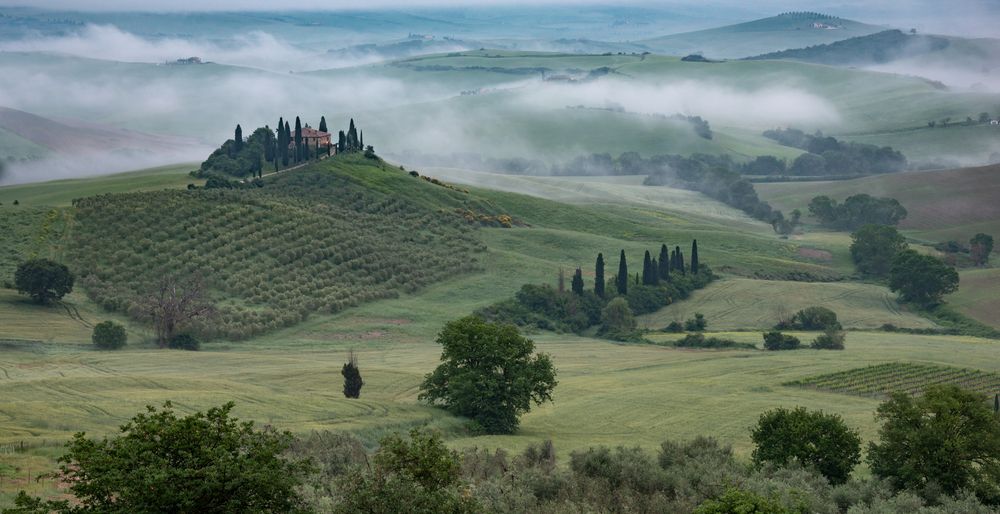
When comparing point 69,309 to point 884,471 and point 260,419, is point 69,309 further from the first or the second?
point 884,471

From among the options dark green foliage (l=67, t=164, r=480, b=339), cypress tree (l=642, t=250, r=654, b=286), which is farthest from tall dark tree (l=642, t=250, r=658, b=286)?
dark green foliage (l=67, t=164, r=480, b=339)

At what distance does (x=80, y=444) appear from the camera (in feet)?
112

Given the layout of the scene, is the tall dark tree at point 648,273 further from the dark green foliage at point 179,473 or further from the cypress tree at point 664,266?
the dark green foliage at point 179,473

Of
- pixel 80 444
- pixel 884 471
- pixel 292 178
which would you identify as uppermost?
pixel 292 178

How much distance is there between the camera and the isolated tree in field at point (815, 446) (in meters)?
59.1

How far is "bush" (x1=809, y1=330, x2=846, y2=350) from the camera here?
11500 cm

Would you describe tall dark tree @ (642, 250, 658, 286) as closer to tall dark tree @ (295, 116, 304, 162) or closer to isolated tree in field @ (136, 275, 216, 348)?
isolated tree in field @ (136, 275, 216, 348)

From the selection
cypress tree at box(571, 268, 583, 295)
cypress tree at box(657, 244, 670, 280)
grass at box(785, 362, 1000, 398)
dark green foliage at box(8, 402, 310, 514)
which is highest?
cypress tree at box(657, 244, 670, 280)

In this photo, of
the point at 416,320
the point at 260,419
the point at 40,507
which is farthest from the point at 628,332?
the point at 40,507

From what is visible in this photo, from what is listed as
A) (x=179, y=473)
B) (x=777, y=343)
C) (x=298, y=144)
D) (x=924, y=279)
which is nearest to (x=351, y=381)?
(x=179, y=473)

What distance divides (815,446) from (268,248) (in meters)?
94.0

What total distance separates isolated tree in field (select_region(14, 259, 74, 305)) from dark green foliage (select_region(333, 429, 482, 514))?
3370 inches

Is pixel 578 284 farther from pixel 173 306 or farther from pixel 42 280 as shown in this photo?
pixel 42 280

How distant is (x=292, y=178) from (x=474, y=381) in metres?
106
